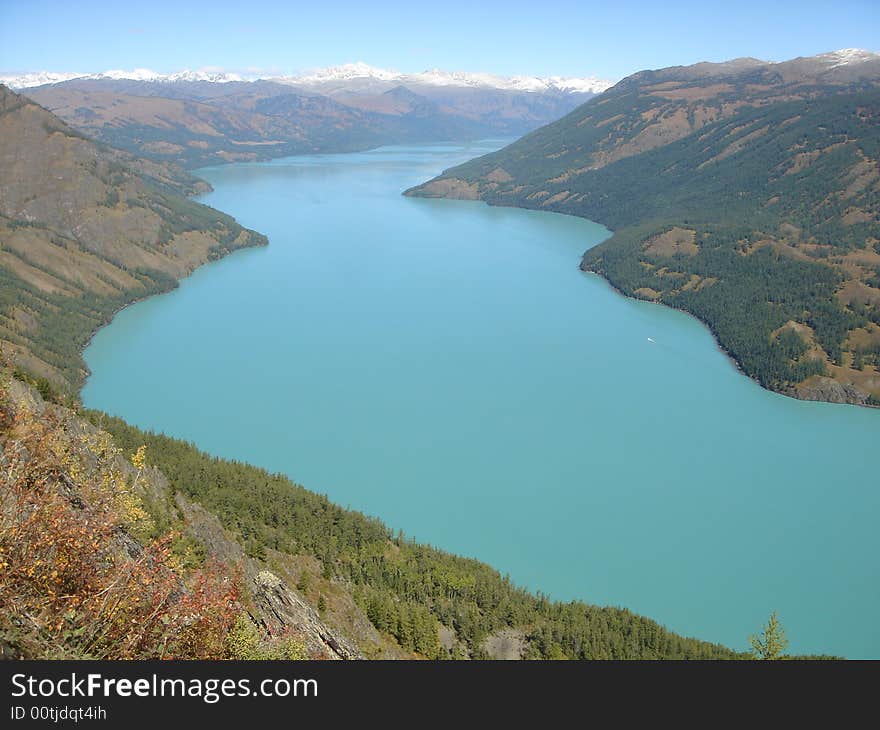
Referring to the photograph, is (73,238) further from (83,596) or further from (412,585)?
(83,596)

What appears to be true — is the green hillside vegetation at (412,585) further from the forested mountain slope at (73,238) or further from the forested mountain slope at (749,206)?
the forested mountain slope at (749,206)

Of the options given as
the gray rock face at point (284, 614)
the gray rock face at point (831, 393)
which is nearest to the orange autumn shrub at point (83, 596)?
the gray rock face at point (284, 614)

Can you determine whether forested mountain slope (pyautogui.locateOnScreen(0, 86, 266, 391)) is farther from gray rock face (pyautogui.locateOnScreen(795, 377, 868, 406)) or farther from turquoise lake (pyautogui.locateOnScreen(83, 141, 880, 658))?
gray rock face (pyautogui.locateOnScreen(795, 377, 868, 406))

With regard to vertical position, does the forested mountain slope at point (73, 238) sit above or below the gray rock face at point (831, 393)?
above

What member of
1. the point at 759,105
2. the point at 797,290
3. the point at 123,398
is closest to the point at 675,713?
the point at 123,398

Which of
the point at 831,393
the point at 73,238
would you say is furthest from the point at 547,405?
the point at 73,238

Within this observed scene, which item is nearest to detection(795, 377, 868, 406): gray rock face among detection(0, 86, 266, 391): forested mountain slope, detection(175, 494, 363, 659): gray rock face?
detection(175, 494, 363, 659): gray rock face
